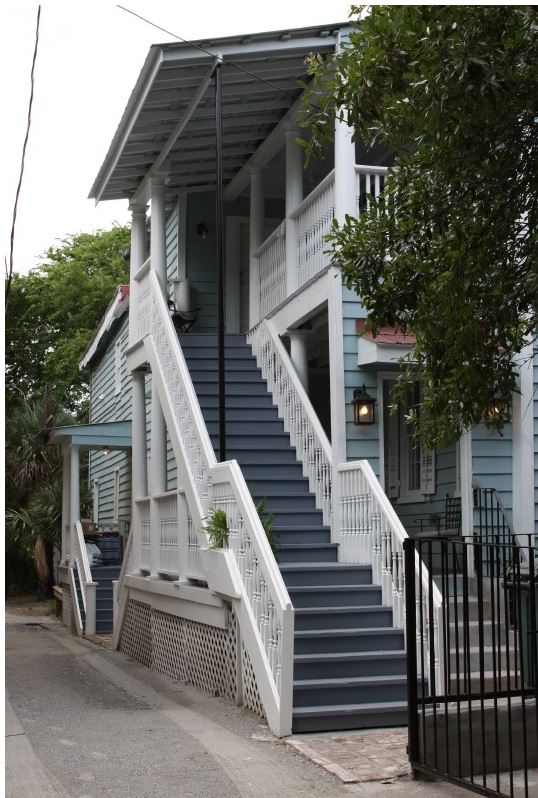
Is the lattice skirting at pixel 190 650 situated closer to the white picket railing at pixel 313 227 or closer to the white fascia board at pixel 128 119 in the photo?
the white picket railing at pixel 313 227

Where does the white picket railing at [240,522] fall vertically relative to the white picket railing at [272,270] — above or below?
below

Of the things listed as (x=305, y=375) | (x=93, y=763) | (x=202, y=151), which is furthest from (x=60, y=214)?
(x=93, y=763)

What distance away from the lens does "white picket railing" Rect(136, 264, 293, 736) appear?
7.93 metres

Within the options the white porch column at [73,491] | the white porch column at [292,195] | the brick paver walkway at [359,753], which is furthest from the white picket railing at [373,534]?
the white porch column at [73,491]

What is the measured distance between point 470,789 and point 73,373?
3482 centimetres

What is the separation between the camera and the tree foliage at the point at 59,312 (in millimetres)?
38906

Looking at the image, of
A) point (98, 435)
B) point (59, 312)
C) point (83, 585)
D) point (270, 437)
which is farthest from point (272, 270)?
point (59, 312)

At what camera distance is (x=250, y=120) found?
13.2 meters

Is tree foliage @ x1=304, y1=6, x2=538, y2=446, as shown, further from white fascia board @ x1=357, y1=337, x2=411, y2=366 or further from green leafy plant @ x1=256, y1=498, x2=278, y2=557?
green leafy plant @ x1=256, y1=498, x2=278, y2=557

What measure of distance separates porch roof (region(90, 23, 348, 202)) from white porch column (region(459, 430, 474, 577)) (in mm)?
4753

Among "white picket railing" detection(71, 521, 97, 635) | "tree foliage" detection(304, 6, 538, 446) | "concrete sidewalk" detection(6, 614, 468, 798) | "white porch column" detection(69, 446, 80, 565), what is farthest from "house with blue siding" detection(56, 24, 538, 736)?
"white porch column" detection(69, 446, 80, 565)

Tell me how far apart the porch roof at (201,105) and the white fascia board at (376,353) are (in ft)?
11.2

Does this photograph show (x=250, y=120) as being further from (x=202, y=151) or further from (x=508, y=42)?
(x=508, y=42)

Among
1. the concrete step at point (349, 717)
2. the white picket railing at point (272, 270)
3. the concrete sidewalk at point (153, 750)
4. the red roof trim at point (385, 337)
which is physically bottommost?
the concrete sidewalk at point (153, 750)
